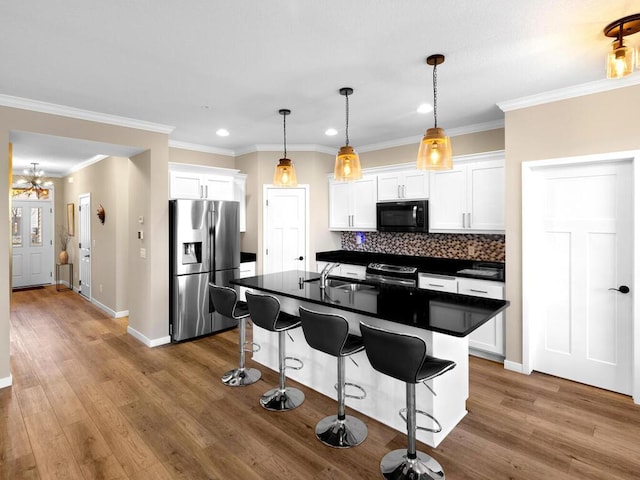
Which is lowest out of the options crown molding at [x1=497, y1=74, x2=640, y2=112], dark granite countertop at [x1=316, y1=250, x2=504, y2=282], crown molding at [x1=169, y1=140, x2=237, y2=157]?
dark granite countertop at [x1=316, y1=250, x2=504, y2=282]

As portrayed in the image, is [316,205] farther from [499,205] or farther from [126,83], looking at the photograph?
[126,83]

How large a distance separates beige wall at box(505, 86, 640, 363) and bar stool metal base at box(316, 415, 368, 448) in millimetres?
1941

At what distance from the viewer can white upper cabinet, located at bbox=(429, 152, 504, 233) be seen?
3.96 m

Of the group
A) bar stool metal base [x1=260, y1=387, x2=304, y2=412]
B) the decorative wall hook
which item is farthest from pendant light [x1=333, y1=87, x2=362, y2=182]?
the decorative wall hook

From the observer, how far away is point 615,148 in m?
3.00

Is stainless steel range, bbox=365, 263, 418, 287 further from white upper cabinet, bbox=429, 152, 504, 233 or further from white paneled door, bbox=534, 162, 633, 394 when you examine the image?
white paneled door, bbox=534, 162, 633, 394

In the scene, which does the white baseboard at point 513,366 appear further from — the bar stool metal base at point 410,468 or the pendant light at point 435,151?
the pendant light at point 435,151

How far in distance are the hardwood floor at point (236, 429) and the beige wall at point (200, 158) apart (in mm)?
2943

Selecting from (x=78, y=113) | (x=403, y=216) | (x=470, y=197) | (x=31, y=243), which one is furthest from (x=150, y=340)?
(x=31, y=243)

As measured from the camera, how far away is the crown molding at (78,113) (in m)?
3.33

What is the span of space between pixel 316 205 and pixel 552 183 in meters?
3.13

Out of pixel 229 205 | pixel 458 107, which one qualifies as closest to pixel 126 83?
pixel 229 205

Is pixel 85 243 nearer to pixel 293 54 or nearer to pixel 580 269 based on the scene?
pixel 293 54

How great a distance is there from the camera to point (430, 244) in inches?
193
